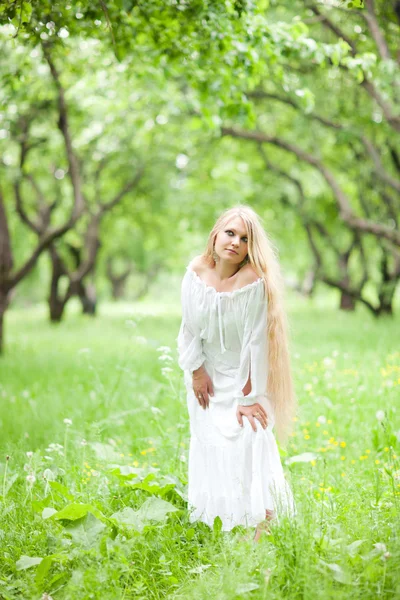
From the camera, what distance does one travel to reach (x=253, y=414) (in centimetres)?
376

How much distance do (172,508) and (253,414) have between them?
0.81m

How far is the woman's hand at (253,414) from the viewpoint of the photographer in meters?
3.75

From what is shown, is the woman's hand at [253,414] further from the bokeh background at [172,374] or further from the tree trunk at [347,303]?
the tree trunk at [347,303]

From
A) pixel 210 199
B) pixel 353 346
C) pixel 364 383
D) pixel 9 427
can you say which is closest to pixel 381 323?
pixel 353 346

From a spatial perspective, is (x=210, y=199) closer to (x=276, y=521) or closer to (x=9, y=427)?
(x=9, y=427)

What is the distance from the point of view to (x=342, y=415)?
6.16 m

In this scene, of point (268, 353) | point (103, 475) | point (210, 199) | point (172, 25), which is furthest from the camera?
point (210, 199)

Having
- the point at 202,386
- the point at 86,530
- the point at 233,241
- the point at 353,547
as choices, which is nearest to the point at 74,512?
the point at 86,530

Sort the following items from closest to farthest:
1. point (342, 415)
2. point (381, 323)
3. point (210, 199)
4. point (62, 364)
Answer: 1. point (342, 415)
2. point (62, 364)
3. point (381, 323)
4. point (210, 199)

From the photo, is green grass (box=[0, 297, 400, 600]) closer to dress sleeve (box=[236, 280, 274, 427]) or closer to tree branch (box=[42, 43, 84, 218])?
dress sleeve (box=[236, 280, 274, 427])

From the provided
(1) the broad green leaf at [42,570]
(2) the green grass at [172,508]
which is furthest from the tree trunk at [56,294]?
(1) the broad green leaf at [42,570]

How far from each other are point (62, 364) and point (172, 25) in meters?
6.23

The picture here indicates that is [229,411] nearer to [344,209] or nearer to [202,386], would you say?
[202,386]

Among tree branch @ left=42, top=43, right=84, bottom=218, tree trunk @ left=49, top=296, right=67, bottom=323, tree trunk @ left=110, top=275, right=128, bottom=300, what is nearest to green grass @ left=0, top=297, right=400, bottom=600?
tree branch @ left=42, top=43, right=84, bottom=218
